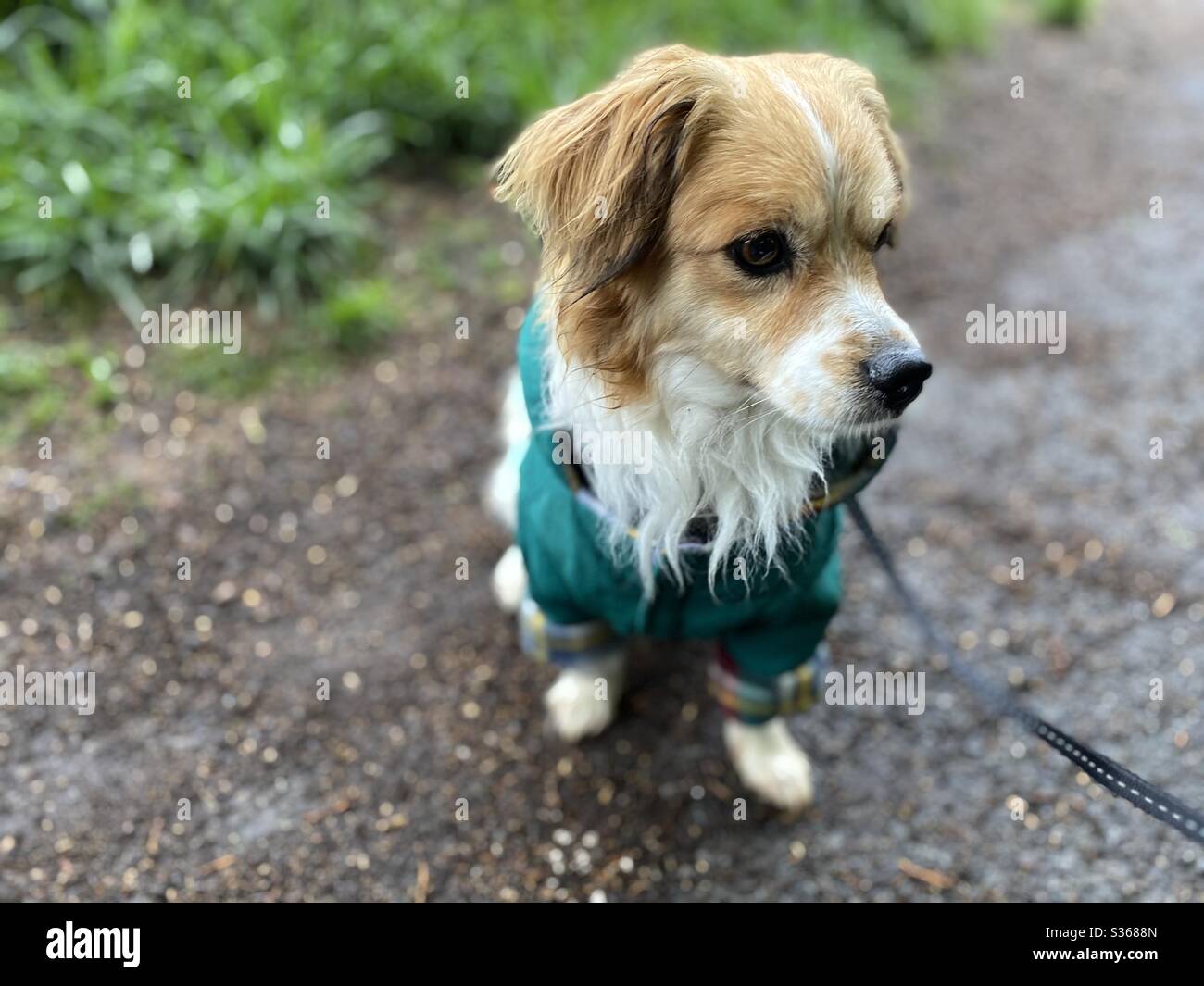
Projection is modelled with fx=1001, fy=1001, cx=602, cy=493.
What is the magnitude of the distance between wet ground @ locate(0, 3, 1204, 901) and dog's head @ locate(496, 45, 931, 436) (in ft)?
4.69

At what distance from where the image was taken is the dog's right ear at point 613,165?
1997 millimetres

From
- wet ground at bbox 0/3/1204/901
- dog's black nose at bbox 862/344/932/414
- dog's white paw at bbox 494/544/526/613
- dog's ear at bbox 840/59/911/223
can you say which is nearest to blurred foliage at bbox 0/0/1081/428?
wet ground at bbox 0/3/1204/901

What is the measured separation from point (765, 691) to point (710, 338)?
1101 millimetres

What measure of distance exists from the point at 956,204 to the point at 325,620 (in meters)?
4.20

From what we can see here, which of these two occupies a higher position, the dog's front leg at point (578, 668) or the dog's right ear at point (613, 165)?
the dog's right ear at point (613, 165)

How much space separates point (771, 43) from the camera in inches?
242

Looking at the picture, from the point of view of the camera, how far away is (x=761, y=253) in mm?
2043

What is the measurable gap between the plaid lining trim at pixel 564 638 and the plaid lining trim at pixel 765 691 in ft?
1.11

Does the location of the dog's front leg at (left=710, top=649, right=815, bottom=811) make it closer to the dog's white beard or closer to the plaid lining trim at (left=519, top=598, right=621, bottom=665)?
the plaid lining trim at (left=519, top=598, right=621, bottom=665)

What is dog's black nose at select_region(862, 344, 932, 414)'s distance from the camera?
2027mm

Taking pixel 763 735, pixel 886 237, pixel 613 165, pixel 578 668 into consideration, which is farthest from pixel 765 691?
pixel 613 165

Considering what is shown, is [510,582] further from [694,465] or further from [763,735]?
[694,465]

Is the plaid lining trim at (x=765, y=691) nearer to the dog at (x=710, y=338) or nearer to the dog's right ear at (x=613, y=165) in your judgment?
the dog at (x=710, y=338)

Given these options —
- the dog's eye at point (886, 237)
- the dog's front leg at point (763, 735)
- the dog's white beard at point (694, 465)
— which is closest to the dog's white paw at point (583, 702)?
the dog's front leg at point (763, 735)
